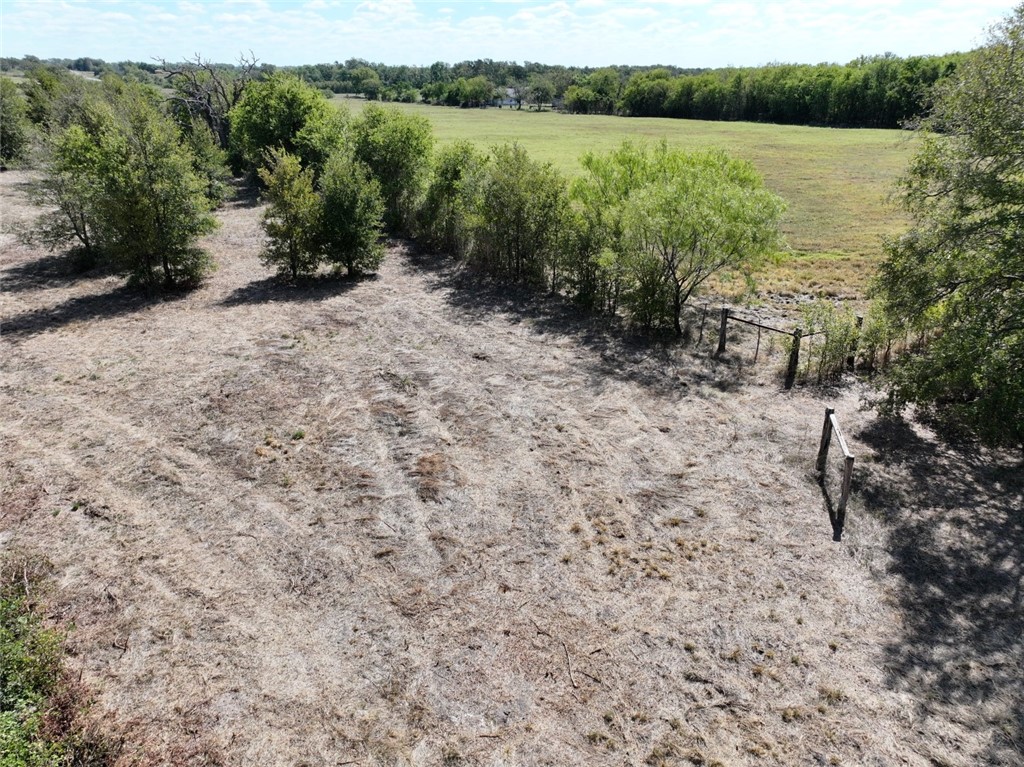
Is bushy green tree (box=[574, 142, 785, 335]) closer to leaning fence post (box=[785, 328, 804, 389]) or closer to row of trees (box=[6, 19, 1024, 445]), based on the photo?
row of trees (box=[6, 19, 1024, 445])

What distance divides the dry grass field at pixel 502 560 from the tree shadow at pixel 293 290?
505cm

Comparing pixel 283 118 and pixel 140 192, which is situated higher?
pixel 283 118

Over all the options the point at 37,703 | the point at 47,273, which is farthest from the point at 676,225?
the point at 47,273

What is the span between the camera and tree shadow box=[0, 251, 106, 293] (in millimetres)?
24391

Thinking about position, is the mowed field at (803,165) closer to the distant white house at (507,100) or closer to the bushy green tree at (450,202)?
the bushy green tree at (450,202)

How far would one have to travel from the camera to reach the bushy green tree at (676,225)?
712 inches

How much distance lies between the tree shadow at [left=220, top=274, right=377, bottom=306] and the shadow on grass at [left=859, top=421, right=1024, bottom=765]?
1889 centimetres

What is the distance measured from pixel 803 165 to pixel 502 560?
206 ft

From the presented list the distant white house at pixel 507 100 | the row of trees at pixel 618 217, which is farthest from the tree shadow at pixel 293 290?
Answer: the distant white house at pixel 507 100

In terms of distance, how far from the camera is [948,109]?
1300 cm

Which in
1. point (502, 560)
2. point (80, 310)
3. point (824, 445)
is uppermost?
point (824, 445)

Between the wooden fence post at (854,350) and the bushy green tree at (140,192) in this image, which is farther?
the bushy green tree at (140,192)

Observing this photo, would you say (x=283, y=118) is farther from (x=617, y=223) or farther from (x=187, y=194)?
(x=617, y=223)

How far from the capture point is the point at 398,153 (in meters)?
30.3
